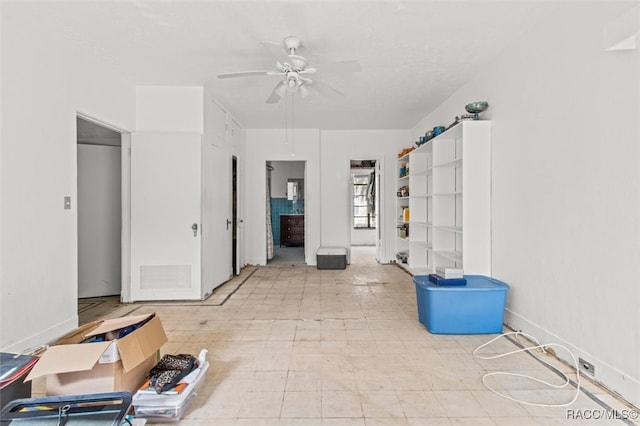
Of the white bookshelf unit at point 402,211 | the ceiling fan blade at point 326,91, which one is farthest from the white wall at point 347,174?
the ceiling fan blade at point 326,91

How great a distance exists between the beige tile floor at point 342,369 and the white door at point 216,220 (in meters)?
0.55

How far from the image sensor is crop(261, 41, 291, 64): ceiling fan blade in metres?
2.43

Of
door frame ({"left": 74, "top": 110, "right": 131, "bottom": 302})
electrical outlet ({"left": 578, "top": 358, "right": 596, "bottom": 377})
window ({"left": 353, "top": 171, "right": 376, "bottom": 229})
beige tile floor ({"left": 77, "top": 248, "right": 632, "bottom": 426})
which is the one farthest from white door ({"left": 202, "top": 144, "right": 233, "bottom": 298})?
window ({"left": 353, "top": 171, "right": 376, "bottom": 229})

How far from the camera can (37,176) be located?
253cm

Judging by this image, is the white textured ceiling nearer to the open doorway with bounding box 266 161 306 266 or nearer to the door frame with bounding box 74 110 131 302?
the door frame with bounding box 74 110 131 302

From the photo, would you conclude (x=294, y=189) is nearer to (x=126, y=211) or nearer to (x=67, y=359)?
(x=126, y=211)

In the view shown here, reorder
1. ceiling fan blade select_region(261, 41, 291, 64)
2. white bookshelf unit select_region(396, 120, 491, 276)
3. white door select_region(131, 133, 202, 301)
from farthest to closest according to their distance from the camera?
1. white door select_region(131, 133, 202, 301)
2. white bookshelf unit select_region(396, 120, 491, 276)
3. ceiling fan blade select_region(261, 41, 291, 64)

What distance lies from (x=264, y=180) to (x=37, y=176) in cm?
394

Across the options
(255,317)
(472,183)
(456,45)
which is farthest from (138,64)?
(472,183)

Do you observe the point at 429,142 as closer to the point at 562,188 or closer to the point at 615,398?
the point at 562,188

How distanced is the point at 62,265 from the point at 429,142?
433cm

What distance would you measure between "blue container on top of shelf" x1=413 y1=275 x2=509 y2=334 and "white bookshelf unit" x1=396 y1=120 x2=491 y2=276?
1.79 feet

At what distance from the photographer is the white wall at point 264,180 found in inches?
245

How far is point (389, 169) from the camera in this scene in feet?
20.9
